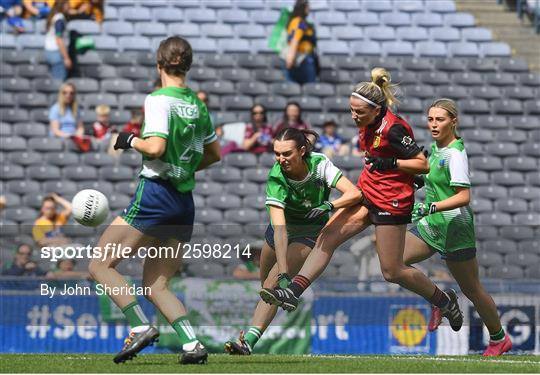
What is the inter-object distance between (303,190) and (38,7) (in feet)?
36.3

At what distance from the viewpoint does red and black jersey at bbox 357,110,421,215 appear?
343 inches

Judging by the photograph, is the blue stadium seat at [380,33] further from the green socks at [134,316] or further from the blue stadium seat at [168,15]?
the green socks at [134,316]

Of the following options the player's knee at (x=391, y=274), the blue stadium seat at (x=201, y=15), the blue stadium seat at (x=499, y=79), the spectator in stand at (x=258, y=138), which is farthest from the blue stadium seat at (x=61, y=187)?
the player's knee at (x=391, y=274)

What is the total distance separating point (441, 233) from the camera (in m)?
9.54

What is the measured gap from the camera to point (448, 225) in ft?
Answer: 31.4

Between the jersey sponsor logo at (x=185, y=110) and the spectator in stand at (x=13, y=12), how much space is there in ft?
39.1

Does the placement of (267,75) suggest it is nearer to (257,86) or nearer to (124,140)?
(257,86)

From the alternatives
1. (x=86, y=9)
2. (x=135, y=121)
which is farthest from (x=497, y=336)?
(x=86, y=9)

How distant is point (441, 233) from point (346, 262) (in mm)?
2217

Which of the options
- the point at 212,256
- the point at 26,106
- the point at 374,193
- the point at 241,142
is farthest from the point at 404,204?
the point at 26,106

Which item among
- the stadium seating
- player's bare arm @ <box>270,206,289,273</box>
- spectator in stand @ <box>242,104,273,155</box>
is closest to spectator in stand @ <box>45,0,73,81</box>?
the stadium seating

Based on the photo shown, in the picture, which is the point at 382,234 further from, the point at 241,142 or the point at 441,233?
the point at 241,142

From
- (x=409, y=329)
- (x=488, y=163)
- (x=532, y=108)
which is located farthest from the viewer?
(x=532, y=108)

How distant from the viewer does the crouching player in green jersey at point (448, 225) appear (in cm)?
932
